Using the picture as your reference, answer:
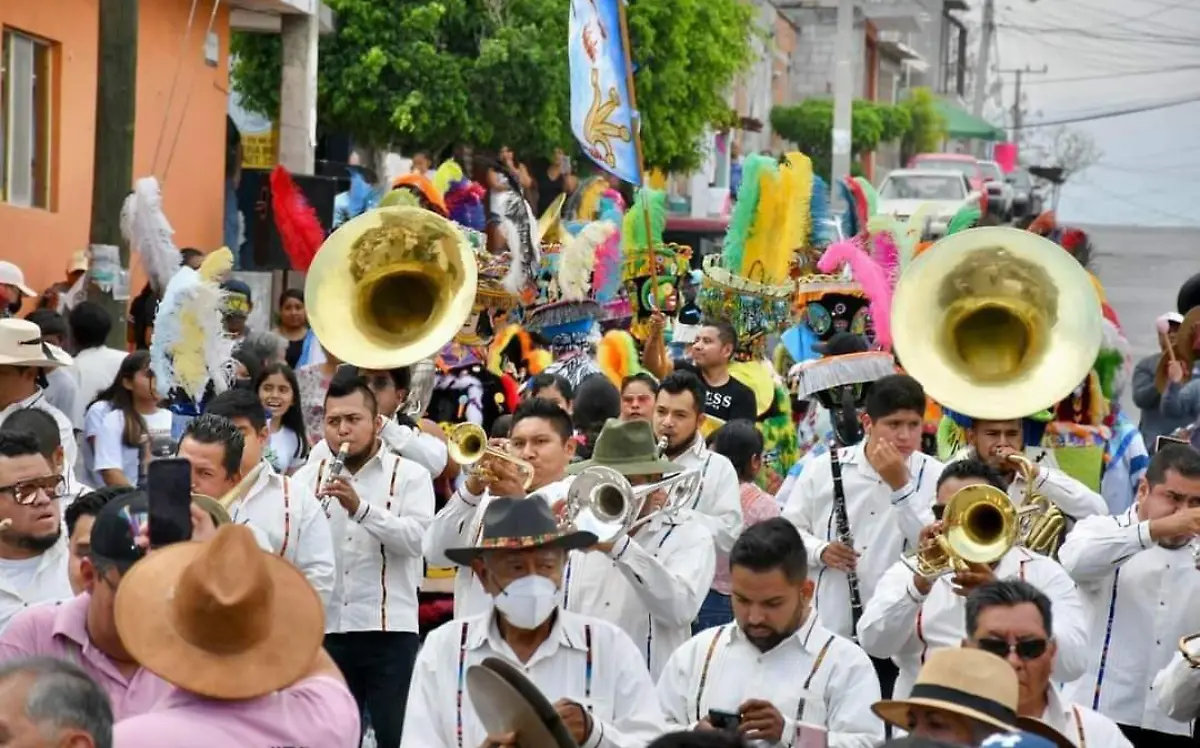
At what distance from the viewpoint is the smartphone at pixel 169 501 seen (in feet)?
17.0

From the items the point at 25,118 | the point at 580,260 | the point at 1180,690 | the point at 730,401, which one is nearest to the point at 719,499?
the point at 1180,690

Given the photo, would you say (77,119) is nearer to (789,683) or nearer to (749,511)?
(749,511)

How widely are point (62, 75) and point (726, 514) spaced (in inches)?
438

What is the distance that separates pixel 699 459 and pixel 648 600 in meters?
1.52

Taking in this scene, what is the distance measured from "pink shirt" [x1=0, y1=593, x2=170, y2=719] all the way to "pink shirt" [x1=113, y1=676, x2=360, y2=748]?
239 millimetres

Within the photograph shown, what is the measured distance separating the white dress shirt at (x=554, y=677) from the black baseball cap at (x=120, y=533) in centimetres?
111

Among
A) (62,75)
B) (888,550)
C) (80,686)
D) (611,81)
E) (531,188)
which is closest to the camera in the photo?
(80,686)

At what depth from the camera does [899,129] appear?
65250mm

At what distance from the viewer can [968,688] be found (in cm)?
512

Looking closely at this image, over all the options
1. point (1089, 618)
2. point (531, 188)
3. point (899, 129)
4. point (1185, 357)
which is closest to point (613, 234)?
point (1185, 357)

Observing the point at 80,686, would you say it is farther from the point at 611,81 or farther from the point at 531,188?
the point at 531,188

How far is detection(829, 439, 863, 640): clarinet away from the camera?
335 inches

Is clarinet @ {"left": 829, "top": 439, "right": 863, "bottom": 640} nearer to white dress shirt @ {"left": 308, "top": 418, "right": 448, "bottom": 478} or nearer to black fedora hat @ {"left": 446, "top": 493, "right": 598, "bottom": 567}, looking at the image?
white dress shirt @ {"left": 308, "top": 418, "right": 448, "bottom": 478}

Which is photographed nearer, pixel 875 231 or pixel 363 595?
pixel 363 595
